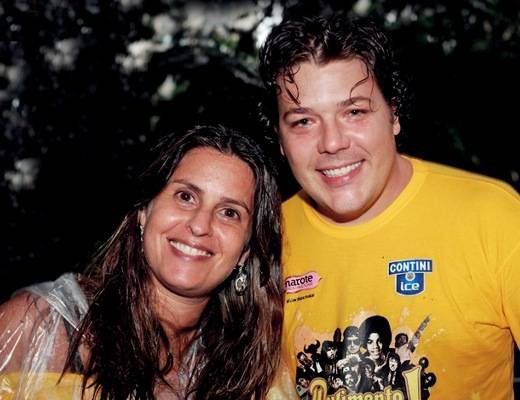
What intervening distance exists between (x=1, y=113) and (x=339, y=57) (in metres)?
1.69

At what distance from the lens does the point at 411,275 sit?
7.53 ft

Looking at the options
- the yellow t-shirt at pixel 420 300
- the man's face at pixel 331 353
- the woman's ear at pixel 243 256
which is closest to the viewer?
the yellow t-shirt at pixel 420 300

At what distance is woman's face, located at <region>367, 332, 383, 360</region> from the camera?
89.1 inches

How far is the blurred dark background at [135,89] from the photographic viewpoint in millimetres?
3275

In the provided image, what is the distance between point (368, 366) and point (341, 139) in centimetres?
73

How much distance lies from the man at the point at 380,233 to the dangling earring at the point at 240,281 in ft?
0.67

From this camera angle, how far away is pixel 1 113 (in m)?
3.30

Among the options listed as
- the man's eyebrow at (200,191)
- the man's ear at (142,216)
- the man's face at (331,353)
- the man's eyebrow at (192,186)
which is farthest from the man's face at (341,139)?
the man's ear at (142,216)

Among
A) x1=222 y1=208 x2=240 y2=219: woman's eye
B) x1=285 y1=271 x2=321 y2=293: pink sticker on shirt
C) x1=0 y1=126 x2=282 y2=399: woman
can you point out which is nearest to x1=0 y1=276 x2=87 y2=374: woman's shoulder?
x1=0 y1=126 x2=282 y2=399: woman

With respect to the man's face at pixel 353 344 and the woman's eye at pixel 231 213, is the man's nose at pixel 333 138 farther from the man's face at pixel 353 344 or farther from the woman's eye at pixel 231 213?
the man's face at pixel 353 344

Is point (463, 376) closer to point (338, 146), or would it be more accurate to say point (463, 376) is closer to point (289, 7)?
point (338, 146)

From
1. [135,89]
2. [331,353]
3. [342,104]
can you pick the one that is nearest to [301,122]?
[342,104]

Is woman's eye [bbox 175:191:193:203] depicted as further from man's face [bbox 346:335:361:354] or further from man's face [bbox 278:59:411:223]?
man's face [bbox 346:335:361:354]

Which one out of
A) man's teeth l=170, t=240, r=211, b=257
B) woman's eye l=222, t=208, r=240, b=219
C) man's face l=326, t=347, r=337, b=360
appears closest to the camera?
man's face l=326, t=347, r=337, b=360
